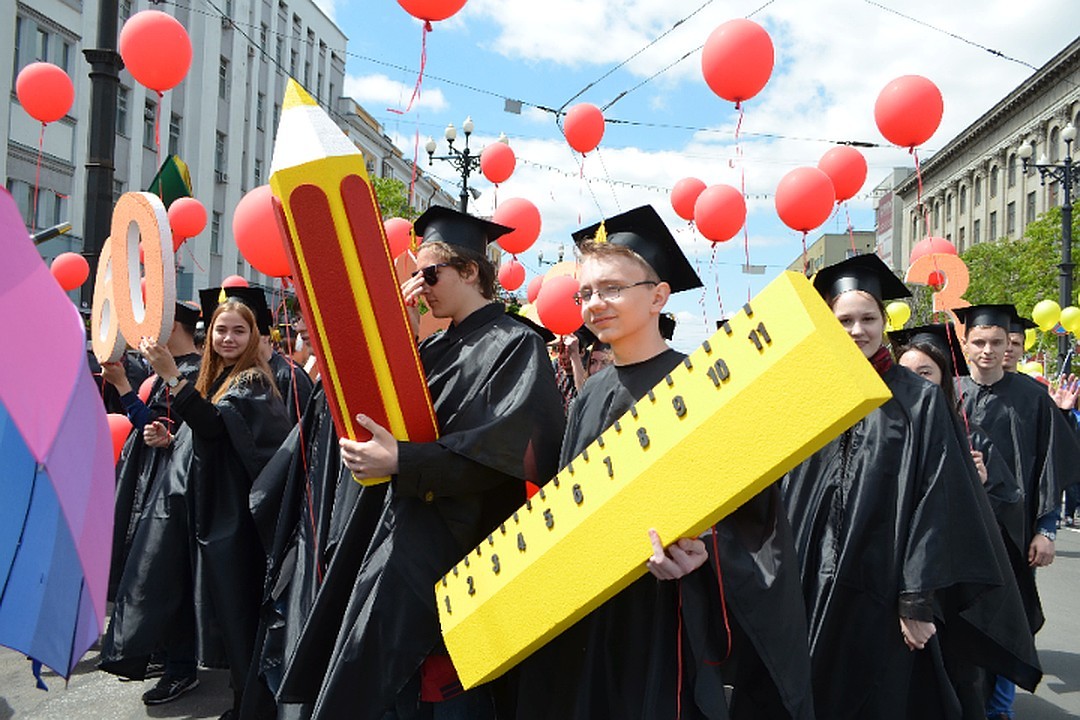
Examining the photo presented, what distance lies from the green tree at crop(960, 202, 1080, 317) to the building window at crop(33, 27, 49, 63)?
26.3 metres

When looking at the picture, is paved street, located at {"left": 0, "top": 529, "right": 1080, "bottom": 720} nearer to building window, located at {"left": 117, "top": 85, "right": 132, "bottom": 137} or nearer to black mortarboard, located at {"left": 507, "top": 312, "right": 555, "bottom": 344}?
black mortarboard, located at {"left": 507, "top": 312, "right": 555, "bottom": 344}

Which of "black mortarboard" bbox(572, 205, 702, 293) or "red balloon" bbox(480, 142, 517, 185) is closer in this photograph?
"black mortarboard" bbox(572, 205, 702, 293)

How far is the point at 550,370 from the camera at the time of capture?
268 centimetres

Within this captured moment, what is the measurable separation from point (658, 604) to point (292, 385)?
9.05 feet

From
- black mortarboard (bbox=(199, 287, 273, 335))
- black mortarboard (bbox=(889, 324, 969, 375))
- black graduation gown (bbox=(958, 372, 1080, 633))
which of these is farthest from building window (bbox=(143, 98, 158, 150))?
black mortarboard (bbox=(889, 324, 969, 375))

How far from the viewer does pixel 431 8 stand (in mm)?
4965

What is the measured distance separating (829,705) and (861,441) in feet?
3.16

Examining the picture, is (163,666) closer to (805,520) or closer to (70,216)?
(805,520)

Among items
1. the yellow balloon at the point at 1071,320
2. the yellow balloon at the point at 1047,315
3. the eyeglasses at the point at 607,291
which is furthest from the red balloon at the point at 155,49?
the yellow balloon at the point at 1071,320

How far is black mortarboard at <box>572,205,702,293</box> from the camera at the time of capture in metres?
2.52

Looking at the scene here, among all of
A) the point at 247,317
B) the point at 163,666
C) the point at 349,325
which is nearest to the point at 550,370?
the point at 349,325

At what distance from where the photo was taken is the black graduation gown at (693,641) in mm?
2111

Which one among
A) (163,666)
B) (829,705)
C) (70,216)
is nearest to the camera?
→ (829,705)

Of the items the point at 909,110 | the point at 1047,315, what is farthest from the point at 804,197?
the point at 1047,315
